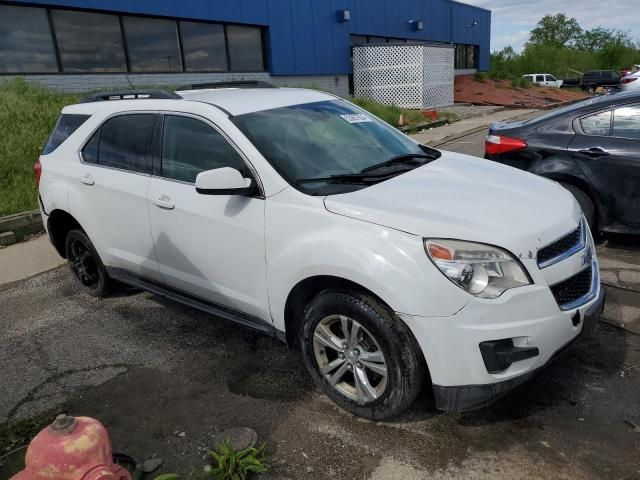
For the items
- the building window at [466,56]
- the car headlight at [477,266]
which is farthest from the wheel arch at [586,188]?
the building window at [466,56]

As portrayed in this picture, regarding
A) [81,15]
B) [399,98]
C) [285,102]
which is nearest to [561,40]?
[399,98]

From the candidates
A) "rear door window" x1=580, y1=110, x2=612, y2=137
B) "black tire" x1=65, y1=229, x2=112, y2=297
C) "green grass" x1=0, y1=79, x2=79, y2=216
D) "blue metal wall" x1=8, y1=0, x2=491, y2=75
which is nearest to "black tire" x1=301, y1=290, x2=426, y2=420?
"black tire" x1=65, y1=229, x2=112, y2=297

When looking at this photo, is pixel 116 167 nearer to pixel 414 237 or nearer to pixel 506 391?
pixel 414 237

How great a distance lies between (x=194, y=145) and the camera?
3.49 m

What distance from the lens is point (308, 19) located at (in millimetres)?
20266

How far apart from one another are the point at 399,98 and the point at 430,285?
2162 cm

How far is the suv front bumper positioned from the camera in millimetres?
2393

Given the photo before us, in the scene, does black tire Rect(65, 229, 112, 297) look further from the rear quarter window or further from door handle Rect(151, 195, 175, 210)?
door handle Rect(151, 195, 175, 210)

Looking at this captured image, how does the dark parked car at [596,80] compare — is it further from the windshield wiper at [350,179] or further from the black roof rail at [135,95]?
the windshield wiper at [350,179]

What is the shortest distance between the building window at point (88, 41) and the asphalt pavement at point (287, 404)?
10750 mm

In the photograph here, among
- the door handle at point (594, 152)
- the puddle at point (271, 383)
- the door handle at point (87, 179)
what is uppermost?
the door handle at point (87, 179)

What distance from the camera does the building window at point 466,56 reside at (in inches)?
1423

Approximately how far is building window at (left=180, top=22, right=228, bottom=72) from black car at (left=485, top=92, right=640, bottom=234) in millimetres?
12937

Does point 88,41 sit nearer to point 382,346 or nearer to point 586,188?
point 586,188
